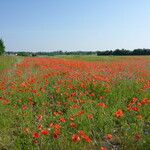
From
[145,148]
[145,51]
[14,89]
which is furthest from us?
[145,51]

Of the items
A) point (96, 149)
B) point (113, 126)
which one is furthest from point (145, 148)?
point (113, 126)

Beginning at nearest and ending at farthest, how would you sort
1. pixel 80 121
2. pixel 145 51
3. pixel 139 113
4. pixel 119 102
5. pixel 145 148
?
pixel 145 148 < pixel 80 121 < pixel 139 113 < pixel 119 102 < pixel 145 51

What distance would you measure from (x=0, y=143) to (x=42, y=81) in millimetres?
8524

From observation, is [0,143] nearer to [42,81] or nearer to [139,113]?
[139,113]

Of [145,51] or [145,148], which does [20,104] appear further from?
[145,51]

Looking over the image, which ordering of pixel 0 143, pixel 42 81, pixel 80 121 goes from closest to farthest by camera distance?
1. pixel 0 143
2. pixel 80 121
3. pixel 42 81

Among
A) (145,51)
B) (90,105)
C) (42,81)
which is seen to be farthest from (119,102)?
(145,51)

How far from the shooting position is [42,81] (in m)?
15.8

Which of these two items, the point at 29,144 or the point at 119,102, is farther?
the point at 119,102

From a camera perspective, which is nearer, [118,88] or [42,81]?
[118,88]

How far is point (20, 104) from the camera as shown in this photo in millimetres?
11242

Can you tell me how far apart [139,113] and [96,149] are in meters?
2.91

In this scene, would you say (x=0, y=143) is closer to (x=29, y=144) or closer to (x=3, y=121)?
(x=29, y=144)

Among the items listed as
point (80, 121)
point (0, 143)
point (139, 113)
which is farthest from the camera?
point (139, 113)
